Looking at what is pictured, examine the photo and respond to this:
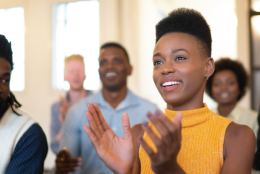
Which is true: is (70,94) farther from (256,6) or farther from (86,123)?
(256,6)

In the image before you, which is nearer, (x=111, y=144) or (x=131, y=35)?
(x=111, y=144)

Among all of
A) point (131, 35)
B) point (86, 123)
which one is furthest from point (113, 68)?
point (131, 35)

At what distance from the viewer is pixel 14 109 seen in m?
1.65

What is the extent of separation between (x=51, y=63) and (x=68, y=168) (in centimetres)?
362

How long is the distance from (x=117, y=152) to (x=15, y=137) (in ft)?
2.40

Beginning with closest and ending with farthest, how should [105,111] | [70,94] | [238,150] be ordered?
[238,150] → [105,111] → [70,94]

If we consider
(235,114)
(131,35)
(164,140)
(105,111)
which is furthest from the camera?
(131,35)

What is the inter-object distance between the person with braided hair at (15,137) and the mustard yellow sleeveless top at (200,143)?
2.29ft

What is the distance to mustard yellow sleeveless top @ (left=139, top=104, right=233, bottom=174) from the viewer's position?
106cm

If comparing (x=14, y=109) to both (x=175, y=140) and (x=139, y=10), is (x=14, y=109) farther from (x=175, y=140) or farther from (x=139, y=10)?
(x=139, y=10)

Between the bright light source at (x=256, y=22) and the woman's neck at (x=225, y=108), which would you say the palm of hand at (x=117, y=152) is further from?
the bright light source at (x=256, y=22)

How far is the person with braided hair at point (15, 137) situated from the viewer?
1.48m

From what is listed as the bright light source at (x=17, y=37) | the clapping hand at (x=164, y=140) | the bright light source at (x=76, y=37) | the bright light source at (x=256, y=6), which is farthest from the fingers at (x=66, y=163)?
the bright light source at (x=17, y=37)

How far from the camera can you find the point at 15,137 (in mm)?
1505
